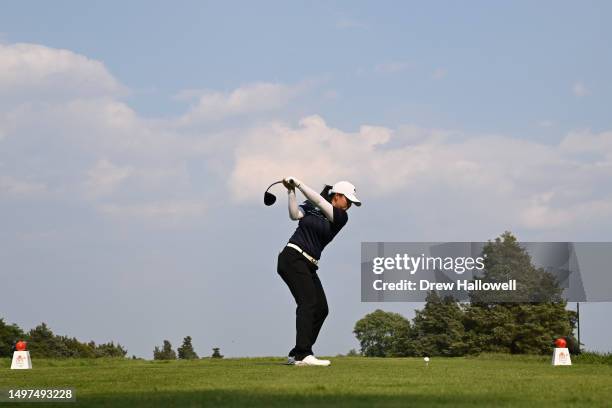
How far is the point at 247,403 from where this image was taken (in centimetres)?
835

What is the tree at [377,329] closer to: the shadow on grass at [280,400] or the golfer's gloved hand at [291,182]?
the golfer's gloved hand at [291,182]

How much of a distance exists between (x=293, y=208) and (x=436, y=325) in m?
67.5

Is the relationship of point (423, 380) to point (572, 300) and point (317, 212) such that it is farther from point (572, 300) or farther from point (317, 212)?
point (572, 300)

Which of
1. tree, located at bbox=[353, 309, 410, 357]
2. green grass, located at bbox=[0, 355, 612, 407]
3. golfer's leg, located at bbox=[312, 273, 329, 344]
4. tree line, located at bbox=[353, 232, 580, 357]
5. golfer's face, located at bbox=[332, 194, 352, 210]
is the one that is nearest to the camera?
green grass, located at bbox=[0, 355, 612, 407]

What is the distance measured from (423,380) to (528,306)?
54.7 m

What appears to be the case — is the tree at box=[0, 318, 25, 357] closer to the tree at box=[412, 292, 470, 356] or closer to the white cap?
the tree at box=[412, 292, 470, 356]

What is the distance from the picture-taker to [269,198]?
15555mm

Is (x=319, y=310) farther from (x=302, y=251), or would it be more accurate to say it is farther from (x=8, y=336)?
(x=8, y=336)

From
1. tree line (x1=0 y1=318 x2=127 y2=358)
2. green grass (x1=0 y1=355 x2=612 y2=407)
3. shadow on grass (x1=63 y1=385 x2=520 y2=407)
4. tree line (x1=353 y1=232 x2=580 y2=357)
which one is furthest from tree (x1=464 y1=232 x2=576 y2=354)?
shadow on grass (x1=63 y1=385 x2=520 y2=407)

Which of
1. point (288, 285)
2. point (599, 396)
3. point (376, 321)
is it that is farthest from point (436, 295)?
point (599, 396)

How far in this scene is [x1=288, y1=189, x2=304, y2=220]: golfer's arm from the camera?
1441 cm

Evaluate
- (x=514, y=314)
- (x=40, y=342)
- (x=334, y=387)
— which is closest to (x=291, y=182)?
(x=334, y=387)

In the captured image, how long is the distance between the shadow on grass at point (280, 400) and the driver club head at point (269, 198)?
249 inches

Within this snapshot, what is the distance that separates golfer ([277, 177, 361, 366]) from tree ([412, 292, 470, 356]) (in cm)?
6310
